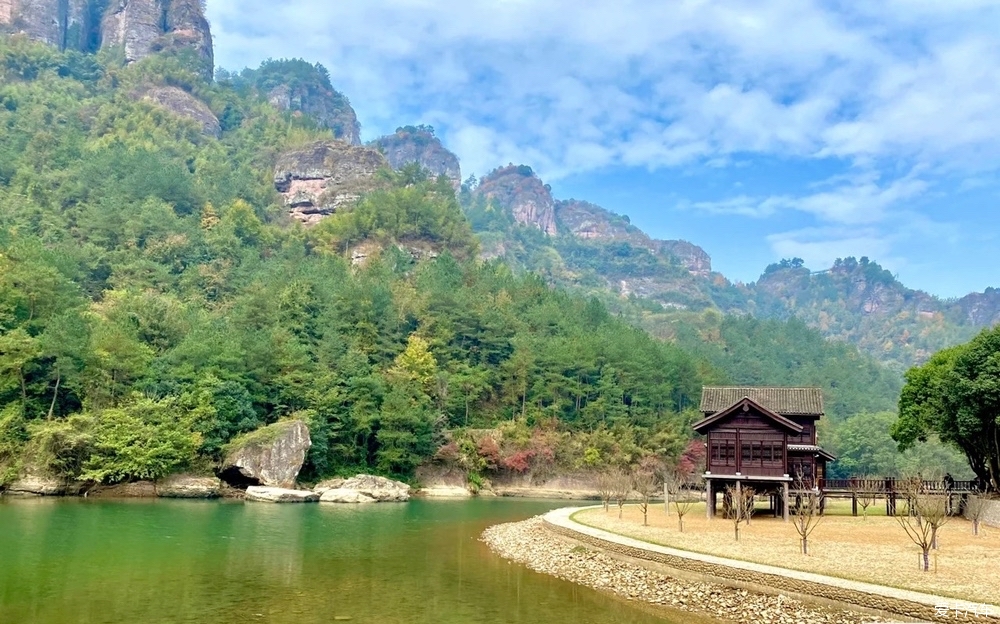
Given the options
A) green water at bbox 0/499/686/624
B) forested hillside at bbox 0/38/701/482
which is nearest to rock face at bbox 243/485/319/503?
forested hillside at bbox 0/38/701/482

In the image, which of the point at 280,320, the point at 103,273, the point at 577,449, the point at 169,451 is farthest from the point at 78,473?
the point at 577,449

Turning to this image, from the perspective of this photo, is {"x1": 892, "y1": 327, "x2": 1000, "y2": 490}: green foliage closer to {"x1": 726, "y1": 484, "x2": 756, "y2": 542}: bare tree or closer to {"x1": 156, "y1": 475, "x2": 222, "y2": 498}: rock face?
{"x1": 726, "y1": 484, "x2": 756, "y2": 542}: bare tree

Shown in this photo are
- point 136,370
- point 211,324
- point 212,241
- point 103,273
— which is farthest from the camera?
point 212,241

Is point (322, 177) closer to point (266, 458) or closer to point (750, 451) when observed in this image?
point (266, 458)

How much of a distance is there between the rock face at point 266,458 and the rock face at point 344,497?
9.21 feet

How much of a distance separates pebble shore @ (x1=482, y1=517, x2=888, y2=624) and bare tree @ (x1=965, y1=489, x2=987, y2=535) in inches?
600

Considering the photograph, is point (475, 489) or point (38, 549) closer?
point (38, 549)

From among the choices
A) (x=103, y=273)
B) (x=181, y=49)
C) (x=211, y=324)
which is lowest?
(x=211, y=324)

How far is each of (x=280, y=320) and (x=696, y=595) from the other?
55.1 metres

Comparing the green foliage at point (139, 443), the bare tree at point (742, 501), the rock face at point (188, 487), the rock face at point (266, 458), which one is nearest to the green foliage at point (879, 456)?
the bare tree at point (742, 501)

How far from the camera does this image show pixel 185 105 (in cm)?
12544

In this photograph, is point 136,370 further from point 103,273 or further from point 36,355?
point 103,273

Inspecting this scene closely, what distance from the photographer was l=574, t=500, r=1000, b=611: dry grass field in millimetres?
17922

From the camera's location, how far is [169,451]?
46406 mm
